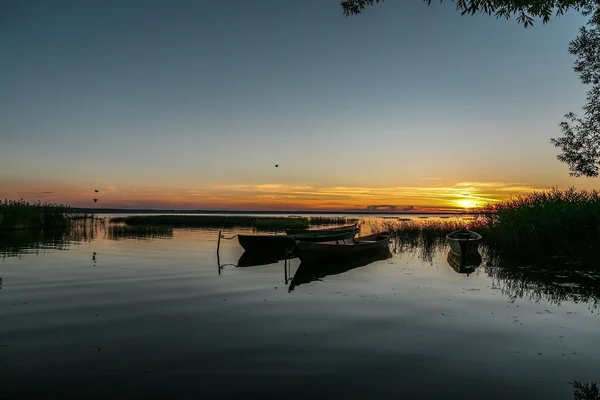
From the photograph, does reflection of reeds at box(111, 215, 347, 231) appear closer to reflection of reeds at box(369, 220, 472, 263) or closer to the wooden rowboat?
reflection of reeds at box(369, 220, 472, 263)

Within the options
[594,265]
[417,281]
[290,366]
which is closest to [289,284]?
[417,281]

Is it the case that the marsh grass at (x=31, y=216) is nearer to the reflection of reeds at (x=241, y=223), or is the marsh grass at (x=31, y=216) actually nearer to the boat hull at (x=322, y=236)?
the reflection of reeds at (x=241, y=223)

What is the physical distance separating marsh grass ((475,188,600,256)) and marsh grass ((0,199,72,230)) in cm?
4560

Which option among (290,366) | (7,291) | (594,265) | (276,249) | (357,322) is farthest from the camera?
(276,249)

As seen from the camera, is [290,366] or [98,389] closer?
[98,389]

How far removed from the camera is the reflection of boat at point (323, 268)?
18.2m

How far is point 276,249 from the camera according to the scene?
2828 centimetres

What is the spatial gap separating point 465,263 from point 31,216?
45268 millimetres

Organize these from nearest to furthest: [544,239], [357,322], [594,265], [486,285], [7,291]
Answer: [357,322] < [7,291] < [486,285] < [594,265] < [544,239]

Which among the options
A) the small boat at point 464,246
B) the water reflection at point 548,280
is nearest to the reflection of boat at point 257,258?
the small boat at point 464,246

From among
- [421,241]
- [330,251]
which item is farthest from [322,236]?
[421,241]

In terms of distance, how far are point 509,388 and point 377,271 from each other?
13724mm

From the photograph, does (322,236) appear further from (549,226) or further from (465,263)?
(549,226)

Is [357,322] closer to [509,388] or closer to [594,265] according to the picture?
[509,388]
